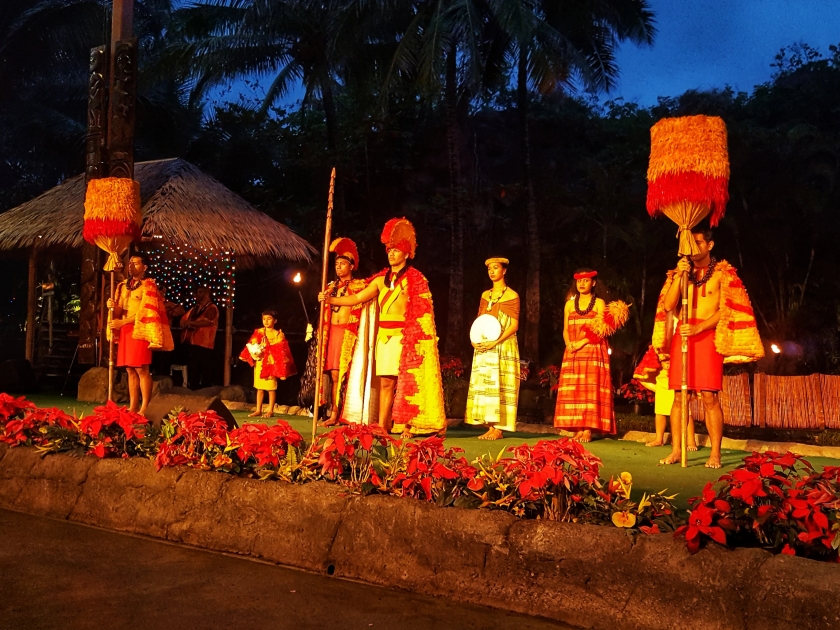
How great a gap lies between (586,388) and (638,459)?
154 cm

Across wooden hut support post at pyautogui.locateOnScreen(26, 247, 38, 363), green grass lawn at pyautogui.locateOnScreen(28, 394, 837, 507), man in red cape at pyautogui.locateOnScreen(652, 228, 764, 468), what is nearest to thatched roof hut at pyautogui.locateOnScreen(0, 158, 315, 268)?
wooden hut support post at pyautogui.locateOnScreen(26, 247, 38, 363)

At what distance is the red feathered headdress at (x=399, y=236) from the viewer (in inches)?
304

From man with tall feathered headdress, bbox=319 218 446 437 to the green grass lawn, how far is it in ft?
1.51

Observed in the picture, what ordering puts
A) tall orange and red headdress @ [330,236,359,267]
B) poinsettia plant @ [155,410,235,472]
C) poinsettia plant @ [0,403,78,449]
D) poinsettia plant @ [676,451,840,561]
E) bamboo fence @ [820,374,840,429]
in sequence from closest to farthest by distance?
poinsettia plant @ [676,451,840,561] < poinsettia plant @ [155,410,235,472] < poinsettia plant @ [0,403,78,449] < tall orange and red headdress @ [330,236,359,267] < bamboo fence @ [820,374,840,429]

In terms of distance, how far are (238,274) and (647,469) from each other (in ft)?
47.3

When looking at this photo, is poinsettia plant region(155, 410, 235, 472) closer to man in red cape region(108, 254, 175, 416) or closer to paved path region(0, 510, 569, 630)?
paved path region(0, 510, 569, 630)

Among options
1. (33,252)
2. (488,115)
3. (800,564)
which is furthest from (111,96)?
(488,115)

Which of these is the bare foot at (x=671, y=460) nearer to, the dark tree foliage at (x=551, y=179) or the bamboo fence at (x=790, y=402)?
the bamboo fence at (x=790, y=402)

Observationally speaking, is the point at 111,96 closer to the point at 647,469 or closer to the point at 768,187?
the point at 647,469

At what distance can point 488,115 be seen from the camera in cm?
2584

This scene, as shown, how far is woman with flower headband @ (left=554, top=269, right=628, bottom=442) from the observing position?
862cm

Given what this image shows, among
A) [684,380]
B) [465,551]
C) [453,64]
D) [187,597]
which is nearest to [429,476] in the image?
[465,551]

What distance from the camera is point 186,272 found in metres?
16.9

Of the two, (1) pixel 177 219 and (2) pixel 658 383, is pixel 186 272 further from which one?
(2) pixel 658 383
